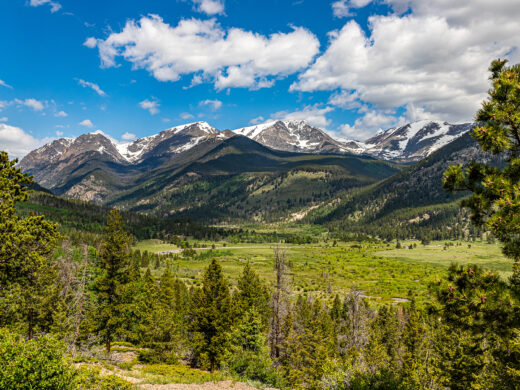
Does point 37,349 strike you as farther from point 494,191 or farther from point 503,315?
point 494,191

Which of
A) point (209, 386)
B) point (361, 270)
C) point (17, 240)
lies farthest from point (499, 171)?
point (361, 270)

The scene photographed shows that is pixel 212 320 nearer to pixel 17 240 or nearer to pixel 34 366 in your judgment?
pixel 17 240

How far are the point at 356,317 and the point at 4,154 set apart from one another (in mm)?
58153

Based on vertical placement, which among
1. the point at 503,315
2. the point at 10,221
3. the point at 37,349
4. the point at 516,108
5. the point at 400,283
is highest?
the point at 516,108

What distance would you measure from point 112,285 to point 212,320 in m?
14.8

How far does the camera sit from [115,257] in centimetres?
4141

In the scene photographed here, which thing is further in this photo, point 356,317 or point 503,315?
point 356,317

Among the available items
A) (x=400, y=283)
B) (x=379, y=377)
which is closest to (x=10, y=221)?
(x=379, y=377)

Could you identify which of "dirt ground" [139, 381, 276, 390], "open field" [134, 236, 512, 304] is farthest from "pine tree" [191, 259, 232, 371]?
"open field" [134, 236, 512, 304]

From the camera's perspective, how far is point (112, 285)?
4109cm

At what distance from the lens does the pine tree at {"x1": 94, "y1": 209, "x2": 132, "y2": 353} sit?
1592 inches

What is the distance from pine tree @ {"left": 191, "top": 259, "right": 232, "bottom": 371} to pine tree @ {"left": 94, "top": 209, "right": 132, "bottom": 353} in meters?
10.3

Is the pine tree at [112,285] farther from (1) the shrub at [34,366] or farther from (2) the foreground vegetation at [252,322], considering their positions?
(1) the shrub at [34,366]

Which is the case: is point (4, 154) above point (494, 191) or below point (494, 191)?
above
